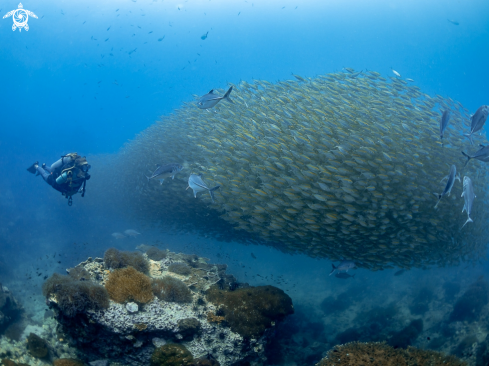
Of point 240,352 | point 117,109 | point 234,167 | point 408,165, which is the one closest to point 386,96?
point 408,165

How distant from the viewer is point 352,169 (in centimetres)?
751

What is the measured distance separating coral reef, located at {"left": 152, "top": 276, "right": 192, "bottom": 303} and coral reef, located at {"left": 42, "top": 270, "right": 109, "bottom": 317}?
1067 mm

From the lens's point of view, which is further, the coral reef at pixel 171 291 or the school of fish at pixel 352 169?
the school of fish at pixel 352 169

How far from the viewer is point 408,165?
7410 millimetres

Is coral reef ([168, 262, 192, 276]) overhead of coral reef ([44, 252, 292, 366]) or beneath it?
overhead

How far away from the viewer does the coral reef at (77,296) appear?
4.68 m

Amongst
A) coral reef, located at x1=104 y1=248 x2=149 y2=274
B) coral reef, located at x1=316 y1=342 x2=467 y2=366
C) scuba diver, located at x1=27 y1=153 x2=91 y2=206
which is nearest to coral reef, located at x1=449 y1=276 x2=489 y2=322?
coral reef, located at x1=316 y1=342 x2=467 y2=366

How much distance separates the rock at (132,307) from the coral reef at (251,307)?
1.87 m

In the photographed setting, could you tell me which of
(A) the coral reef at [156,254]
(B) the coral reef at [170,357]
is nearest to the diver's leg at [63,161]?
(A) the coral reef at [156,254]

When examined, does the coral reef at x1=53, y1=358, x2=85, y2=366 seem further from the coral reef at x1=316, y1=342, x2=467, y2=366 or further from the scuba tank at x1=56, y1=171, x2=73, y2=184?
the scuba tank at x1=56, y1=171, x2=73, y2=184

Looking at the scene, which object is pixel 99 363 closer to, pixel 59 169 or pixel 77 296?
pixel 77 296

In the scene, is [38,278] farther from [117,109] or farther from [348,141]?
[117,109]

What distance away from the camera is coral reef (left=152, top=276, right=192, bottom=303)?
5.72 meters

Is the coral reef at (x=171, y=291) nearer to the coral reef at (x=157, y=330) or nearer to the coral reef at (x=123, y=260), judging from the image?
the coral reef at (x=157, y=330)
